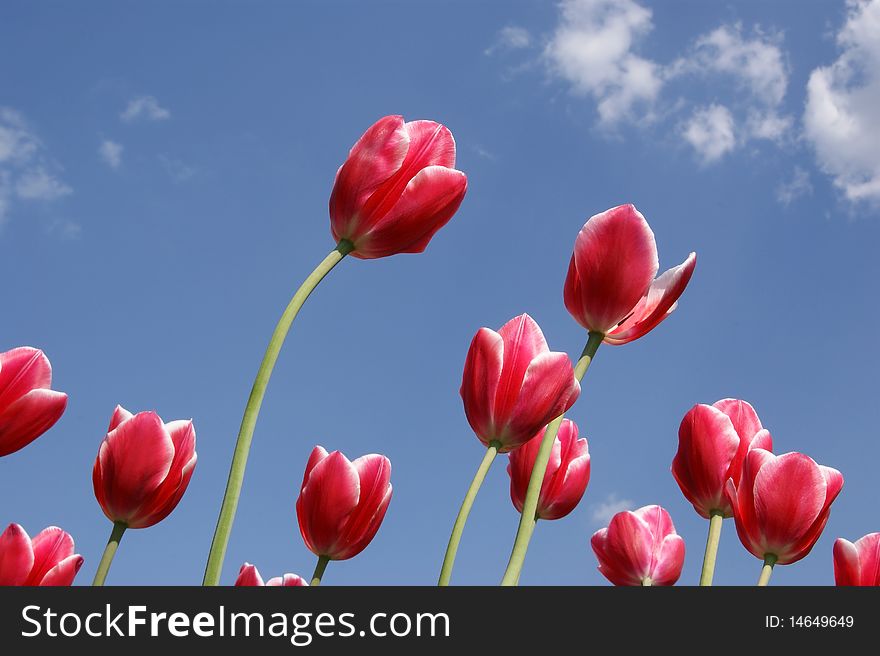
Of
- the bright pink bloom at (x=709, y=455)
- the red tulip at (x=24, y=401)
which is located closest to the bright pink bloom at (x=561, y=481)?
the bright pink bloom at (x=709, y=455)

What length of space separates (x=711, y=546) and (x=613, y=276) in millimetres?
441

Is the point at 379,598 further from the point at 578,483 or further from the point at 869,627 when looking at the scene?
the point at 578,483

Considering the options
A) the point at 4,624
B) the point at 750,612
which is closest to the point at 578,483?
the point at 750,612

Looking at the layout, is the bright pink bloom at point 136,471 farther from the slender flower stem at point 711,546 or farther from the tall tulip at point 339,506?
the slender flower stem at point 711,546

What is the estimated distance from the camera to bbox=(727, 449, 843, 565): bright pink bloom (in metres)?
1.39

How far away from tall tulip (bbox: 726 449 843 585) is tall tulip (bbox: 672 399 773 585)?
8cm

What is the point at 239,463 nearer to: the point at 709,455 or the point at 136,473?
the point at 136,473

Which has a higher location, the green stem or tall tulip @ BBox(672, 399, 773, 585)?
tall tulip @ BBox(672, 399, 773, 585)

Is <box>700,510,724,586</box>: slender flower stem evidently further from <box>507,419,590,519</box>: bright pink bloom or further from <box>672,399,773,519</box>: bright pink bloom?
<box>507,419,590,519</box>: bright pink bloom

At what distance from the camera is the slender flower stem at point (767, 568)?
4.57ft

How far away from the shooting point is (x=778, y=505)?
1384 millimetres

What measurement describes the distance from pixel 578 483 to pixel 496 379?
40 centimetres

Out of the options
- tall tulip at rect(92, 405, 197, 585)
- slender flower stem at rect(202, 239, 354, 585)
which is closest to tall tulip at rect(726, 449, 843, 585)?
slender flower stem at rect(202, 239, 354, 585)

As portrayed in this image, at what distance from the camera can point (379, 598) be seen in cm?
100
